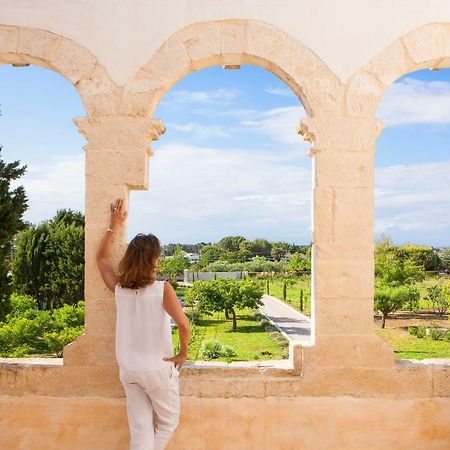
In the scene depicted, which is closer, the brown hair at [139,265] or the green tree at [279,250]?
the brown hair at [139,265]

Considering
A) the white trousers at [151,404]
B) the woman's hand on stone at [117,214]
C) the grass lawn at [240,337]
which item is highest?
the woman's hand on stone at [117,214]

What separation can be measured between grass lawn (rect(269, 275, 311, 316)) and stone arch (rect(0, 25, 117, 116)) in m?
29.3

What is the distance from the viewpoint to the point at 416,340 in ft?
70.0

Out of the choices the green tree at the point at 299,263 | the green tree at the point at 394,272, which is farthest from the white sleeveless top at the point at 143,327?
the green tree at the point at 299,263

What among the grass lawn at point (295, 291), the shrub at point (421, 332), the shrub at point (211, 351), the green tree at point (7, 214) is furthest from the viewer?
the grass lawn at point (295, 291)

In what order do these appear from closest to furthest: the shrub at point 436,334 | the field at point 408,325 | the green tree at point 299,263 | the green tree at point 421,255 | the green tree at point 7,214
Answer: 1. the green tree at point 7,214
2. the field at point 408,325
3. the shrub at point 436,334
4. the green tree at point 421,255
5. the green tree at point 299,263

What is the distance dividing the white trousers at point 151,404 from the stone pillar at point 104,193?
A: 656 mm

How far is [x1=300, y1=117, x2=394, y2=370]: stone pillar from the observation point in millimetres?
3273

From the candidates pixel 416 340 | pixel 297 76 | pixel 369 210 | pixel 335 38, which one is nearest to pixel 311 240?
pixel 369 210

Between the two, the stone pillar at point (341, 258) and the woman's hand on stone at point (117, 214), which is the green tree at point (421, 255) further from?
the woman's hand on stone at point (117, 214)

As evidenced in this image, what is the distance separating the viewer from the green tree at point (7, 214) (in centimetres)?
1282

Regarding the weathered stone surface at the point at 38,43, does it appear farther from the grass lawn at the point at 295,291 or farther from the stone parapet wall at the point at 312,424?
the grass lawn at the point at 295,291

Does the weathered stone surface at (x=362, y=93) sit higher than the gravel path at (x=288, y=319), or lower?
higher

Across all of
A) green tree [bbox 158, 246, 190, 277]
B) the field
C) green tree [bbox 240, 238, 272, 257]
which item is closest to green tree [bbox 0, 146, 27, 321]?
the field
